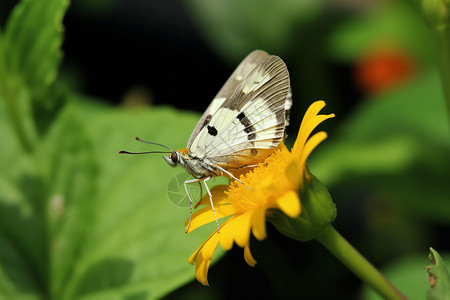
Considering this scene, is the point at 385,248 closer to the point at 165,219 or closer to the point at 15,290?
the point at 165,219

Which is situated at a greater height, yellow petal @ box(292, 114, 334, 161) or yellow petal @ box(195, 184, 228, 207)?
yellow petal @ box(292, 114, 334, 161)

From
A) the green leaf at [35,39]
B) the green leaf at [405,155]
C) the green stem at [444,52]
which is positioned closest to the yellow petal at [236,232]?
the green stem at [444,52]

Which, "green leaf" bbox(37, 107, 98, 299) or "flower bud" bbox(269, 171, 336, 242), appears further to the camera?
"green leaf" bbox(37, 107, 98, 299)

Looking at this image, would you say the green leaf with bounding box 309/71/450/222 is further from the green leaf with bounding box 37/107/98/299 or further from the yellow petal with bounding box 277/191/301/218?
the yellow petal with bounding box 277/191/301/218

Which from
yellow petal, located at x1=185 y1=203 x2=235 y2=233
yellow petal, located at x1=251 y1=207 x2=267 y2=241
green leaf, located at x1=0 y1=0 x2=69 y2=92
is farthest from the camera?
green leaf, located at x1=0 y1=0 x2=69 y2=92

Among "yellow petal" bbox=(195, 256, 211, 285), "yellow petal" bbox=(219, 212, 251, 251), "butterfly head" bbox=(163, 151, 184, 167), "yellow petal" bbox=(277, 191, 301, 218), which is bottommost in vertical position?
"yellow petal" bbox=(195, 256, 211, 285)

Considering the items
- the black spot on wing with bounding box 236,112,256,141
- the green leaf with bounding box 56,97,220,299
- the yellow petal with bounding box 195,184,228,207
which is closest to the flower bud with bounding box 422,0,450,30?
the black spot on wing with bounding box 236,112,256,141
